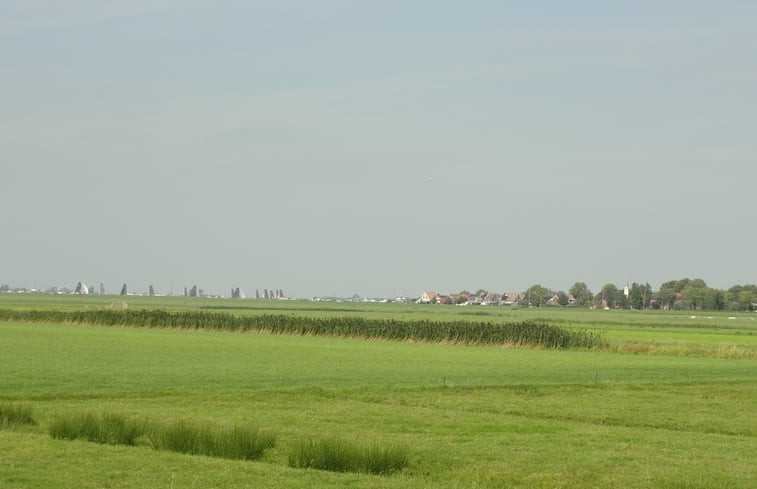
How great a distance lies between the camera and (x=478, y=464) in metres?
19.8

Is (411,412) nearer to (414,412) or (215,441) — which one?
(414,412)

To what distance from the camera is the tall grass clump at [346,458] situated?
18.6 metres

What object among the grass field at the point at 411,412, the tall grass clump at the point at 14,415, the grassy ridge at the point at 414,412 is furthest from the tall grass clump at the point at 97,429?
the tall grass clump at the point at 14,415

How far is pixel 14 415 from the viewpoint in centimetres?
2336

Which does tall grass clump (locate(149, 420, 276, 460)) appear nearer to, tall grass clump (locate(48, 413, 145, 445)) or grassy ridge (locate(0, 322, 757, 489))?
grassy ridge (locate(0, 322, 757, 489))

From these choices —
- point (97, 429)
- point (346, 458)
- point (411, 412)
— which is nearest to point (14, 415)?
point (97, 429)

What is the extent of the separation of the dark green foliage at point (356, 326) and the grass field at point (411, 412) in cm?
1159

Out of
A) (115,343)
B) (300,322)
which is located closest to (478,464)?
(115,343)

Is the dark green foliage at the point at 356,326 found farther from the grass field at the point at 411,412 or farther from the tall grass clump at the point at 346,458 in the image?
the tall grass clump at the point at 346,458

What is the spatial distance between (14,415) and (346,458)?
8.48 meters

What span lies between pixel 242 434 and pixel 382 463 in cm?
290

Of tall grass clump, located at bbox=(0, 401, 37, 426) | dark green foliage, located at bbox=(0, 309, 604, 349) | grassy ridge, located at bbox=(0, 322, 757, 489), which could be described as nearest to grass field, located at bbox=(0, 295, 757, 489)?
grassy ridge, located at bbox=(0, 322, 757, 489)

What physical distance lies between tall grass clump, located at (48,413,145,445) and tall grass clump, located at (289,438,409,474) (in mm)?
3709

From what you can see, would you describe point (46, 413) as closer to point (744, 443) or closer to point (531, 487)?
point (531, 487)
